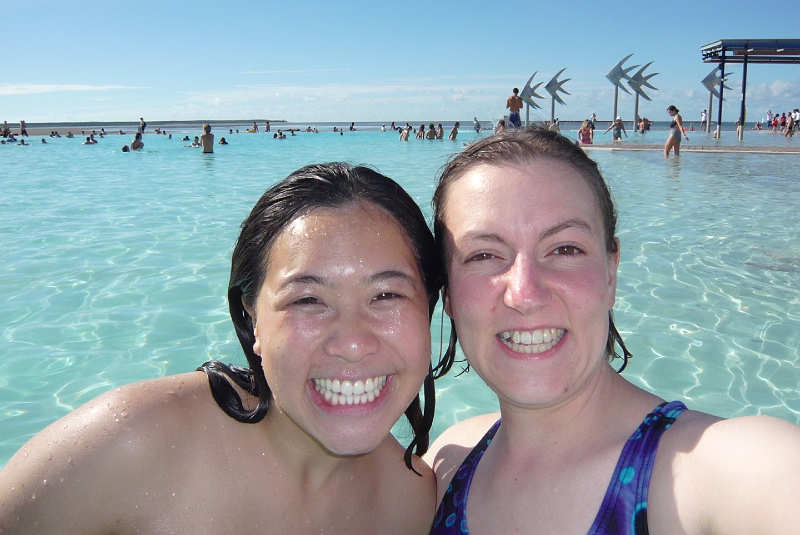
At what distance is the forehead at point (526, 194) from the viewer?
72.9 inches

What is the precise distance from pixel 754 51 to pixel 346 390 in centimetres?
3497

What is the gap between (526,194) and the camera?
1867 mm

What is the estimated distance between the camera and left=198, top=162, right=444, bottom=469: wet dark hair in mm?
1940

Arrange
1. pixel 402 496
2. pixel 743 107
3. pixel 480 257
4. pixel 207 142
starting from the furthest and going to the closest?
pixel 743 107, pixel 207 142, pixel 402 496, pixel 480 257

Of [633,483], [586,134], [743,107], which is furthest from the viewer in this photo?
[743,107]

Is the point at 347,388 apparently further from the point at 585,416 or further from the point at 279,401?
the point at 585,416

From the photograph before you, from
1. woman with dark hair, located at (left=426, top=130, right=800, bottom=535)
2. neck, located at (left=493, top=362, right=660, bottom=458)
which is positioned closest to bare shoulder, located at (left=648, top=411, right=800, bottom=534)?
woman with dark hair, located at (left=426, top=130, right=800, bottom=535)

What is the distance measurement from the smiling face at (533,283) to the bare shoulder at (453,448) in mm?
585

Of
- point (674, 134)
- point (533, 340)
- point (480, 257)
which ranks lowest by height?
point (533, 340)

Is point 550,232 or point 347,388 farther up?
point 550,232

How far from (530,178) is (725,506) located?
1.05 m

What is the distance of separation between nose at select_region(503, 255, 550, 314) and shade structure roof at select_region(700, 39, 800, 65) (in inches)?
1282

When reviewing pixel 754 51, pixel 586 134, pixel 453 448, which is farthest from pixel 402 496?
pixel 754 51

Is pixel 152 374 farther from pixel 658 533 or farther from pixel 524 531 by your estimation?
pixel 658 533
